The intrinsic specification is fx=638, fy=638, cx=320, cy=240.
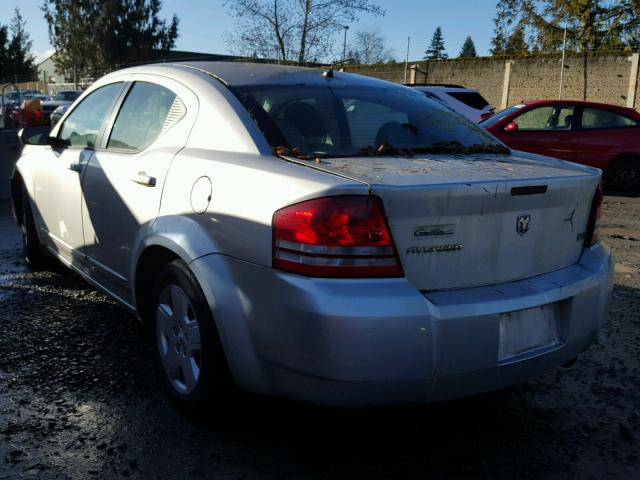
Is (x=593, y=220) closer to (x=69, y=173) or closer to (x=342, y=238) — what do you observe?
(x=342, y=238)

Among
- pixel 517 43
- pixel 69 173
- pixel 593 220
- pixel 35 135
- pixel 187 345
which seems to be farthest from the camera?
pixel 517 43

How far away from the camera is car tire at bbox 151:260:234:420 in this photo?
259 cm

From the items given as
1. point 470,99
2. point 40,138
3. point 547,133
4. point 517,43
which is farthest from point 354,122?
point 517,43

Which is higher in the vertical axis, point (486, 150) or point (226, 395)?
point (486, 150)

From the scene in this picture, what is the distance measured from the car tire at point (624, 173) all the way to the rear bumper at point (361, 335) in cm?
955

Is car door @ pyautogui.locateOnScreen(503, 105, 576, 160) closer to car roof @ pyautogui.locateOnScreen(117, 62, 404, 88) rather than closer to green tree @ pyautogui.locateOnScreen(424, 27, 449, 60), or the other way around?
car roof @ pyautogui.locateOnScreen(117, 62, 404, 88)

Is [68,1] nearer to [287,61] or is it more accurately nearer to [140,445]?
[287,61]

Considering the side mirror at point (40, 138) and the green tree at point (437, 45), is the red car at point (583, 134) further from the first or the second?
the green tree at point (437, 45)

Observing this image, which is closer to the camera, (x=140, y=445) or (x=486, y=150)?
(x=140, y=445)

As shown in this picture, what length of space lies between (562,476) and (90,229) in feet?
9.07

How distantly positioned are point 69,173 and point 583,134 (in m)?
9.49

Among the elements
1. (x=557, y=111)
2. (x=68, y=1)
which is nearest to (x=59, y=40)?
(x=68, y=1)

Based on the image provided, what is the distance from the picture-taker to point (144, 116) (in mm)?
3432

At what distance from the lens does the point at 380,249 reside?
2.25 metres
